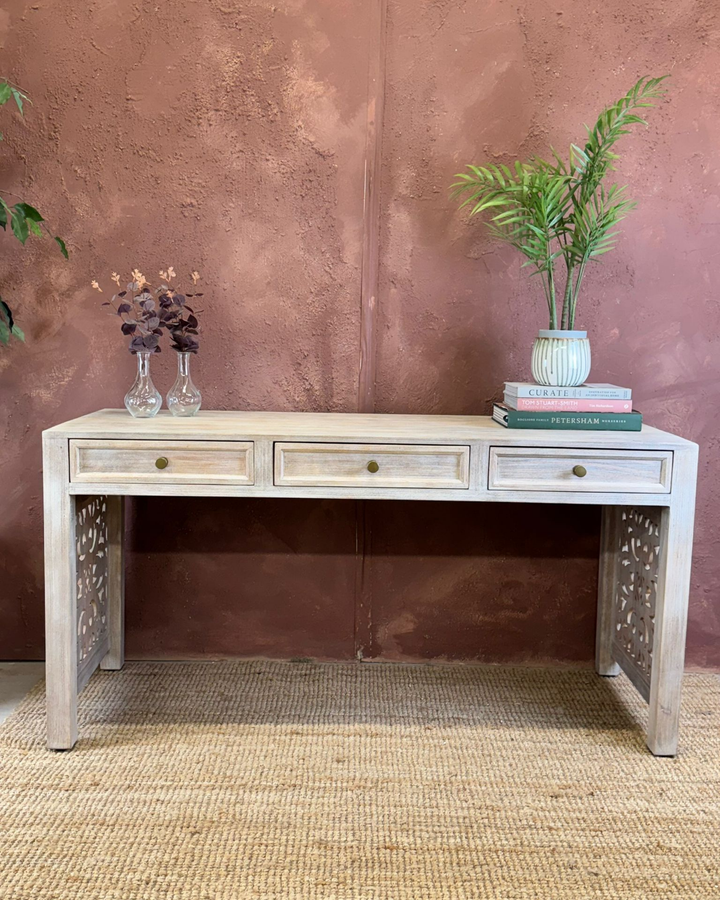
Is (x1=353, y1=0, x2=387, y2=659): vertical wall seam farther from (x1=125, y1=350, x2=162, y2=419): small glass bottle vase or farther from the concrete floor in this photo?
the concrete floor

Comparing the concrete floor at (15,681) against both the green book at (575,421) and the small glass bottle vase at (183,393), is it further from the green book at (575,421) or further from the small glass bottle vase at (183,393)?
the green book at (575,421)

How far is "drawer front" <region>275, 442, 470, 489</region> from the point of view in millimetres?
2125

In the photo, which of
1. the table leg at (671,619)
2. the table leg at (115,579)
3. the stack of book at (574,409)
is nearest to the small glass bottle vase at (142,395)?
the table leg at (115,579)

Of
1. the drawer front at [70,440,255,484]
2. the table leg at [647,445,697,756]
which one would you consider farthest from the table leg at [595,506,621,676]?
the drawer front at [70,440,255,484]

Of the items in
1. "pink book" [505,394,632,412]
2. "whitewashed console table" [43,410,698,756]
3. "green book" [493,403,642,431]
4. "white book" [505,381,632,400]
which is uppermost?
"white book" [505,381,632,400]

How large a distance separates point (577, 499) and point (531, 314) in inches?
29.4

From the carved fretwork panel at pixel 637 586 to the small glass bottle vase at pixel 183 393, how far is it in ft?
4.39

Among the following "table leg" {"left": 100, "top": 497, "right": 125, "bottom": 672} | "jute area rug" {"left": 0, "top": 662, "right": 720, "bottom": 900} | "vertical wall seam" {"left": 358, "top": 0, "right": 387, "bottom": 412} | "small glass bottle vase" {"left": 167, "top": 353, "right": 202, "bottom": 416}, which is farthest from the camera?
"table leg" {"left": 100, "top": 497, "right": 125, "bottom": 672}

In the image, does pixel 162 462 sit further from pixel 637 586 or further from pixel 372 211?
pixel 637 586

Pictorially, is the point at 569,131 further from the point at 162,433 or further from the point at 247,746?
the point at 247,746

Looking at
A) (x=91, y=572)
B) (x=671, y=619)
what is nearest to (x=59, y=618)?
(x=91, y=572)

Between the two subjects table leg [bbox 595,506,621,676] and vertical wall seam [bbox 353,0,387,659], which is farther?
table leg [bbox 595,506,621,676]

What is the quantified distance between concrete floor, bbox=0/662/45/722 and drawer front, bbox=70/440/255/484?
0.81 m

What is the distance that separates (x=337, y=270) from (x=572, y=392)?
84 cm
